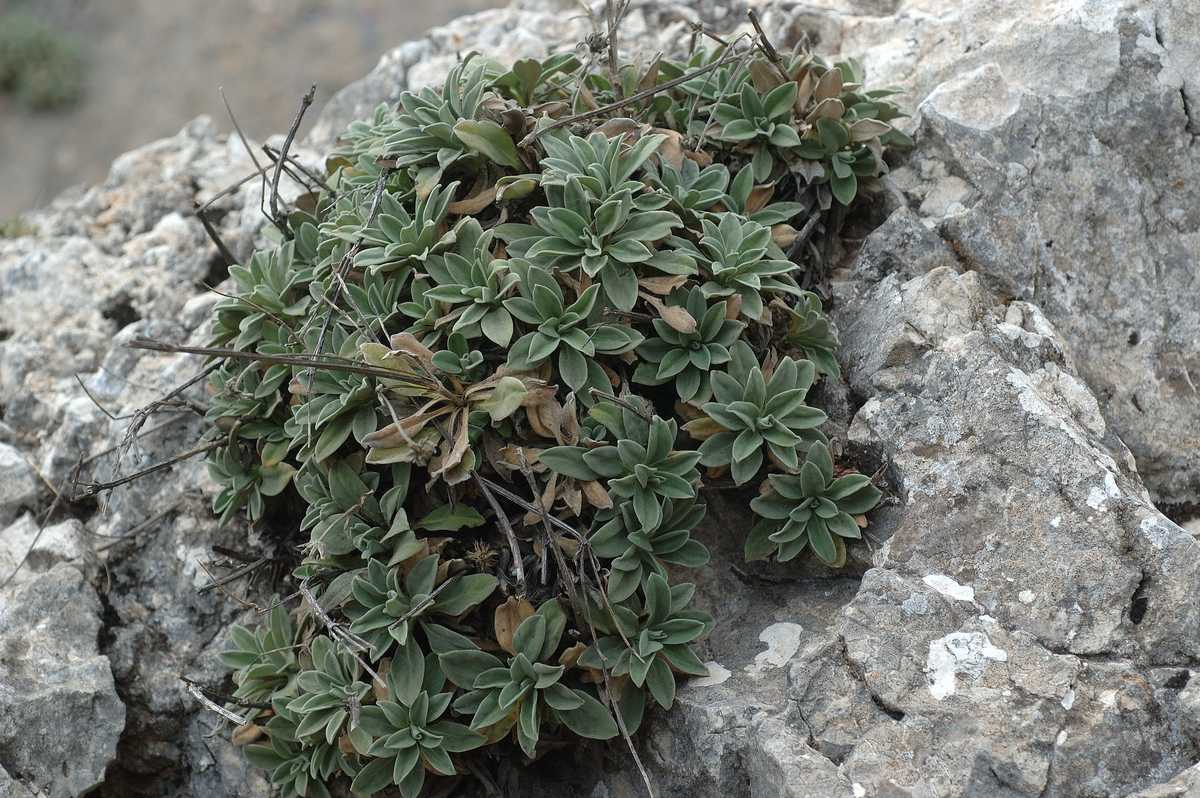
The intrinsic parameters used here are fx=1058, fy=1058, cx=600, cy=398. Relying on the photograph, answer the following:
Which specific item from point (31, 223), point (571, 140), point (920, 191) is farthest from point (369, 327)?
point (31, 223)

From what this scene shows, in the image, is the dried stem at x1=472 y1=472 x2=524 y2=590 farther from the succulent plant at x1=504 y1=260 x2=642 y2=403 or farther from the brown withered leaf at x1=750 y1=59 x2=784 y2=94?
the brown withered leaf at x1=750 y1=59 x2=784 y2=94

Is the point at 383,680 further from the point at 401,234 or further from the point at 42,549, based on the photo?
the point at 42,549

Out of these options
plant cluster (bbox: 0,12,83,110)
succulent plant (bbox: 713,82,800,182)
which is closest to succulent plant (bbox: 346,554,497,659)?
succulent plant (bbox: 713,82,800,182)

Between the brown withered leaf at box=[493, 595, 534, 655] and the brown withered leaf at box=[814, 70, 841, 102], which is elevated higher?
the brown withered leaf at box=[814, 70, 841, 102]

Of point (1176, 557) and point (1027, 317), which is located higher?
point (1027, 317)

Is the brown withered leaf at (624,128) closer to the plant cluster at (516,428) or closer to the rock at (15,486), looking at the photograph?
the plant cluster at (516,428)

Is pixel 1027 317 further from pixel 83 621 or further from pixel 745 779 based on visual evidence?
pixel 83 621
